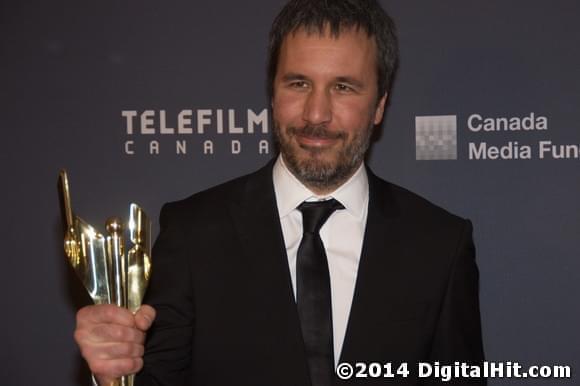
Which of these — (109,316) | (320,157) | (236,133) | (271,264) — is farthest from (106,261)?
(236,133)

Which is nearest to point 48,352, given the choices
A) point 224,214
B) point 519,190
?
point 224,214

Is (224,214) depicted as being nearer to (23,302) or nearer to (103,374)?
(103,374)

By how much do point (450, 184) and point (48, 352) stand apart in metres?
1.25

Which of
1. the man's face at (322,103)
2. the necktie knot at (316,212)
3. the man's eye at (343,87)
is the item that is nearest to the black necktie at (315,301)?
the necktie knot at (316,212)

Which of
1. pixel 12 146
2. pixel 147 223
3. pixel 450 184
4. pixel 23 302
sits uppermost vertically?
pixel 12 146

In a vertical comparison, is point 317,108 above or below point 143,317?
above

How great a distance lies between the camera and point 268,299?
54.1 inches

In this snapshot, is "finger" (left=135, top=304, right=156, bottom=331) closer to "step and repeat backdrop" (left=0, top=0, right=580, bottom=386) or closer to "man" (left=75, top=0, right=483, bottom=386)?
"man" (left=75, top=0, right=483, bottom=386)

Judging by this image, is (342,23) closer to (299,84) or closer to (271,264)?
(299,84)

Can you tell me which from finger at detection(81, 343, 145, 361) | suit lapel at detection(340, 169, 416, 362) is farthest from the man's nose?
finger at detection(81, 343, 145, 361)

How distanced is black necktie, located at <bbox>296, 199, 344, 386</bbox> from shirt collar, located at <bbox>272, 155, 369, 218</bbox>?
49 millimetres

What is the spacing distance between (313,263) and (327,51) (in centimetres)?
44

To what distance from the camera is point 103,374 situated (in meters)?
1.02

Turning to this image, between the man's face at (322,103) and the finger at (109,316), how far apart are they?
534mm
